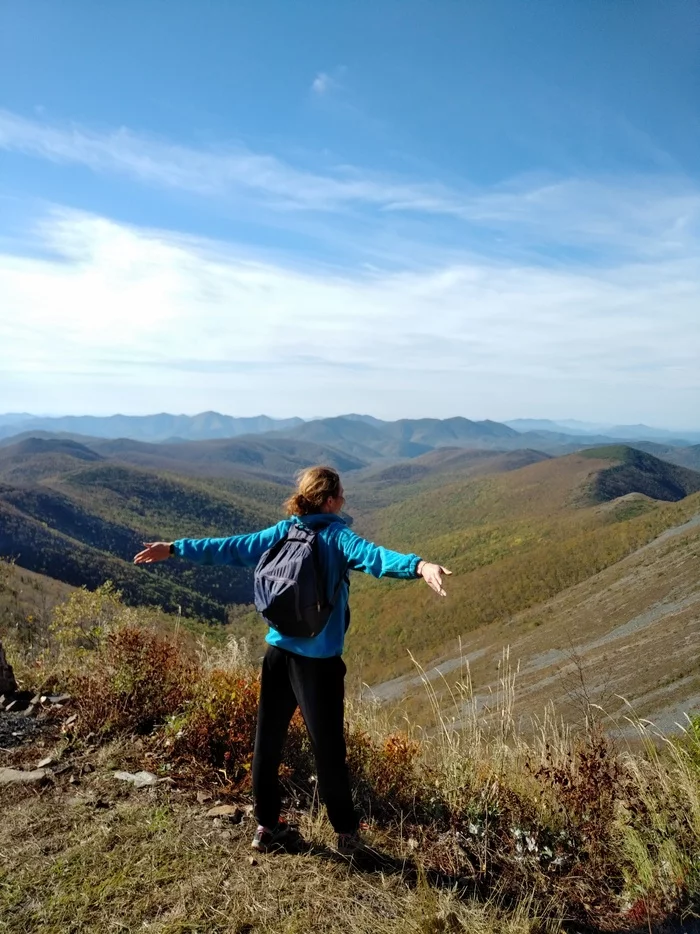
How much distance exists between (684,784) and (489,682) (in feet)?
116

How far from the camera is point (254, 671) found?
189 inches

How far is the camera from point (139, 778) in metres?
3.60

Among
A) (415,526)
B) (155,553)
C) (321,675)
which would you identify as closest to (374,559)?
(321,675)

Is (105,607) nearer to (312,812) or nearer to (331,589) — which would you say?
(312,812)

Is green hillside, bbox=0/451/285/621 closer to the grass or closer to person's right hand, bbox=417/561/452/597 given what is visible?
the grass

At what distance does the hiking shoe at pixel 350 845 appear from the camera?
2.98 meters

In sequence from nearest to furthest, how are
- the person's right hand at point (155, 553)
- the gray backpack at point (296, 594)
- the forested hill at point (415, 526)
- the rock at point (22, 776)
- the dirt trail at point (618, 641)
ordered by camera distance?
the gray backpack at point (296, 594), the rock at point (22, 776), the person's right hand at point (155, 553), the dirt trail at point (618, 641), the forested hill at point (415, 526)

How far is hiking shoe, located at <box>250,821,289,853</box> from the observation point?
3002 mm

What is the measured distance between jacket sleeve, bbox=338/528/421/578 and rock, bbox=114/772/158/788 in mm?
1970

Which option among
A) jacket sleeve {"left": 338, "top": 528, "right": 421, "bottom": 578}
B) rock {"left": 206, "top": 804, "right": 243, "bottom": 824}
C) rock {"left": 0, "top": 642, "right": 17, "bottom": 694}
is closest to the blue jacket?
jacket sleeve {"left": 338, "top": 528, "right": 421, "bottom": 578}

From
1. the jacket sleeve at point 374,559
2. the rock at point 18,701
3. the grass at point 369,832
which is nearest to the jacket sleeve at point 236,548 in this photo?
the jacket sleeve at point 374,559

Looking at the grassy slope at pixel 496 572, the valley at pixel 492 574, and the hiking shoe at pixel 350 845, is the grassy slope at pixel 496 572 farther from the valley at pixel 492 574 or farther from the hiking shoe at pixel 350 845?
the hiking shoe at pixel 350 845

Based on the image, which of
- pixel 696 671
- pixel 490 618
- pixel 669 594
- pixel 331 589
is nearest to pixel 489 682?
pixel 696 671

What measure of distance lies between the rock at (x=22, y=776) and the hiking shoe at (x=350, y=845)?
6.23ft
